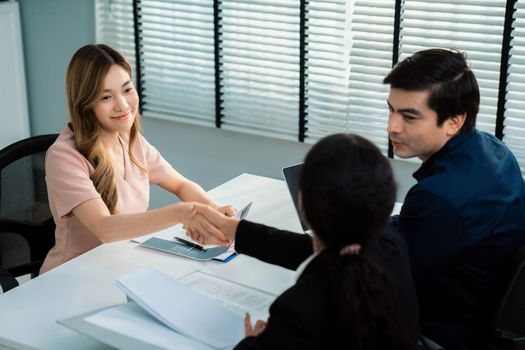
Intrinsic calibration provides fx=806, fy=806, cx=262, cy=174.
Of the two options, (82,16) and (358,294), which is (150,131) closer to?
(82,16)

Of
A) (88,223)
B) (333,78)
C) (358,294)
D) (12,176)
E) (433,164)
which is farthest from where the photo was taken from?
(333,78)

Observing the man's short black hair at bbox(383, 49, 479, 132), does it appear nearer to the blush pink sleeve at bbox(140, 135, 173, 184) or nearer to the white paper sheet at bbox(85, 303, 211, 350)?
the white paper sheet at bbox(85, 303, 211, 350)

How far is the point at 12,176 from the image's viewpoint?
98.0 inches

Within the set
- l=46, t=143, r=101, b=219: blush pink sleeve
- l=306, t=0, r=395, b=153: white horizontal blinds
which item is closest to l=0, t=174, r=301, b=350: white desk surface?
l=46, t=143, r=101, b=219: blush pink sleeve

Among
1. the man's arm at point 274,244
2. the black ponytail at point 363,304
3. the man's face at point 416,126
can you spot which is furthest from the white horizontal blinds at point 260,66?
the black ponytail at point 363,304

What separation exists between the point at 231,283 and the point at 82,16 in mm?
2509

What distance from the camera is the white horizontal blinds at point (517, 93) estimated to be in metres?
3.14

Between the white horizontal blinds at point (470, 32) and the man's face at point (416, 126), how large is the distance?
4.20 ft

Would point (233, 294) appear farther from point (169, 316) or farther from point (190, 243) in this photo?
point (190, 243)

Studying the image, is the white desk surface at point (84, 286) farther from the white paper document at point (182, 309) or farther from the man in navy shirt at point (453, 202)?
the man in navy shirt at point (453, 202)

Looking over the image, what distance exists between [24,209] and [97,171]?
30cm

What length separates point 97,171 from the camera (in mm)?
2436

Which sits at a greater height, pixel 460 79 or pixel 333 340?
pixel 460 79

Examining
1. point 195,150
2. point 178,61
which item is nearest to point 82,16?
point 178,61
